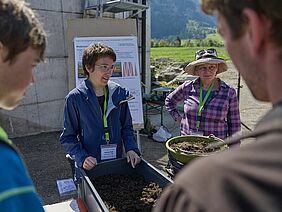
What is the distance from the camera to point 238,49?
0.63 meters

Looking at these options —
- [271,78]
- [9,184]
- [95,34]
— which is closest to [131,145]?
[9,184]

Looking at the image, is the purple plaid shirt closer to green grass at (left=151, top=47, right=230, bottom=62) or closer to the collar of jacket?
the collar of jacket

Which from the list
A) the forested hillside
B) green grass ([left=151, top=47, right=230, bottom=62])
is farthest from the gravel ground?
the forested hillside

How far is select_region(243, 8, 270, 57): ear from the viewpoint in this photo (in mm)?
551

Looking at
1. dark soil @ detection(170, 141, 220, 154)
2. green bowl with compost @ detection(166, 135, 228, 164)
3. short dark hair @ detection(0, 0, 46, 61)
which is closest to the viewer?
short dark hair @ detection(0, 0, 46, 61)

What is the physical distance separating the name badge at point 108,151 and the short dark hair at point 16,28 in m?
1.26

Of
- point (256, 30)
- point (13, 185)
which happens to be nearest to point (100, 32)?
point (13, 185)

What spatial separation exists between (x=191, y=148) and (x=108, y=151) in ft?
1.91

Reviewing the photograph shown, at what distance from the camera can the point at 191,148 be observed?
1.82 m


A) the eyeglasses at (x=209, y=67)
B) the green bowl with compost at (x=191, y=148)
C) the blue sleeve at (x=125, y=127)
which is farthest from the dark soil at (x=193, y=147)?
the eyeglasses at (x=209, y=67)

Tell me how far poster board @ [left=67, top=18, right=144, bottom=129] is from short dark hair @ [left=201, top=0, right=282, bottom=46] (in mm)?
3006

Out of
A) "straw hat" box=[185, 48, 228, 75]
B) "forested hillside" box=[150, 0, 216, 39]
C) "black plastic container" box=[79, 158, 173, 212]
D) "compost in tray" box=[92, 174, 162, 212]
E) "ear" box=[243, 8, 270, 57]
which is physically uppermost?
"forested hillside" box=[150, 0, 216, 39]

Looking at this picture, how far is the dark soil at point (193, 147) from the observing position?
1753 mm

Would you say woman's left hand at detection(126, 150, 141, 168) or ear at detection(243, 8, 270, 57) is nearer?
ear at detection(243, 8, 270, 57)
